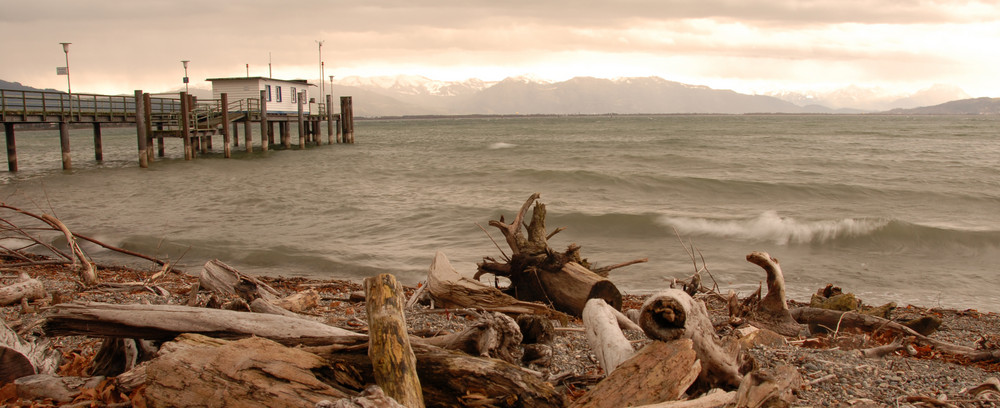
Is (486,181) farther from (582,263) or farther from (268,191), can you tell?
(582,263)

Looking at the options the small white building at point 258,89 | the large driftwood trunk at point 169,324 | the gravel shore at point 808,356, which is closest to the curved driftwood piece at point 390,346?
the large driftwood trunk at point 169,324

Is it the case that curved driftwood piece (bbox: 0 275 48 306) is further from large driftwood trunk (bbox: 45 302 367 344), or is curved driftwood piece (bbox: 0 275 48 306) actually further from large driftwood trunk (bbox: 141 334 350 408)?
large driftwood trunk (bbox: 141 334 350 408)

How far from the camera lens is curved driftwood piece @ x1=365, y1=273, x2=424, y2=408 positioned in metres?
3.19

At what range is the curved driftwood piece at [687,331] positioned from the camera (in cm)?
381

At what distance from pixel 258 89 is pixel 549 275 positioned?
3792 cm

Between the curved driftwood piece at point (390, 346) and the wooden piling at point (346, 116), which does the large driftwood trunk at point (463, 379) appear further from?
the wooden piling at point (346, 116)

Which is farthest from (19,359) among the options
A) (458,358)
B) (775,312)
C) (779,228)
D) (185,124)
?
(185,124)

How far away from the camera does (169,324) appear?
4.00 metres

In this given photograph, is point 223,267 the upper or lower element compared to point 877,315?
upper

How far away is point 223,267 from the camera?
6.46 m

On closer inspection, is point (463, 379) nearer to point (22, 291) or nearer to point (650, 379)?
point (650, 379)

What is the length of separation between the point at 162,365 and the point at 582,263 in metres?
4.77

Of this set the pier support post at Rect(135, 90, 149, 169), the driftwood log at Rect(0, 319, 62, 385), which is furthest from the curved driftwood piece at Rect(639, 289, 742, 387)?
the pier support post at Rect(135, 90, 149, 169)

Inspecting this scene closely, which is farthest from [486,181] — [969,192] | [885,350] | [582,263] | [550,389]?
[550,389]
